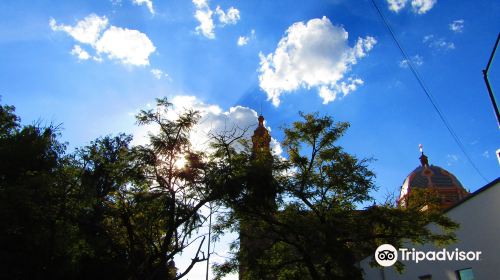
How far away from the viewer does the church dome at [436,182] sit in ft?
180

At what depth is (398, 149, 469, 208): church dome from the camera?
5481 centimetres

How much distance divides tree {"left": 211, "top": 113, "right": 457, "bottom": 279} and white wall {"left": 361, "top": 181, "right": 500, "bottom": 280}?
851mm

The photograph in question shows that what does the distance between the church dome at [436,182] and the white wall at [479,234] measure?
37.8 metres

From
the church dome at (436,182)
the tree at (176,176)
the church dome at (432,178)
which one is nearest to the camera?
the tree at (176,176)

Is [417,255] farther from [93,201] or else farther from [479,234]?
[93,201]

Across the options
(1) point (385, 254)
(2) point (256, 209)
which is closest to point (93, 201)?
(2) point (256, 209)

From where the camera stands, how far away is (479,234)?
54.1 feet

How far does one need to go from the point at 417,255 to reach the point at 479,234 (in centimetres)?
546

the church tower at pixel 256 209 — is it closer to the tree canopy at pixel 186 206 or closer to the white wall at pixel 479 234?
the tree canopy at pixel 186 206

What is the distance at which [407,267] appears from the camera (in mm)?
22375

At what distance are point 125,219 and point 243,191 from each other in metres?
4.94

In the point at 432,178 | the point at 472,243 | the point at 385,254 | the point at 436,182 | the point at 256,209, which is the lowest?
the point at 385,254

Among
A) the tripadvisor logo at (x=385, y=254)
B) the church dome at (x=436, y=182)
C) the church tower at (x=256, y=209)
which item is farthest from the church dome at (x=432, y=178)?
the church tower at (x=256, y=209)

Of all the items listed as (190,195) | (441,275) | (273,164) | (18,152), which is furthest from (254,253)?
(18,152)
